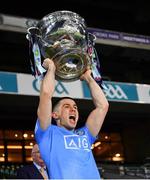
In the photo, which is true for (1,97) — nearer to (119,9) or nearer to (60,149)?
(119,9)

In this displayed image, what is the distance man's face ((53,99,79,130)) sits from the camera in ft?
8.23

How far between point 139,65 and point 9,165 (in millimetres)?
3974

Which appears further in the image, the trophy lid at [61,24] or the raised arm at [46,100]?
the trophy lid at [61,24]

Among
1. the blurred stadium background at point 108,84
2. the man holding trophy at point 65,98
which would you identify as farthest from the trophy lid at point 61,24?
the blurred stadium background at point 108,84

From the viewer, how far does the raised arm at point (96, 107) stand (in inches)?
104

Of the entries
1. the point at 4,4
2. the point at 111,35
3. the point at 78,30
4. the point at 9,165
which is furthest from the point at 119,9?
the point at 78,30

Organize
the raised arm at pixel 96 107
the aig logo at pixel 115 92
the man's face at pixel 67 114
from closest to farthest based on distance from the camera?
the man's face at pixel 67 114
the raised arm at pixel 96 107
the aig logo at pixel 115 92

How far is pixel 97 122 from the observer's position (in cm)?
264

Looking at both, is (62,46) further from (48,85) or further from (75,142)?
(75,142)

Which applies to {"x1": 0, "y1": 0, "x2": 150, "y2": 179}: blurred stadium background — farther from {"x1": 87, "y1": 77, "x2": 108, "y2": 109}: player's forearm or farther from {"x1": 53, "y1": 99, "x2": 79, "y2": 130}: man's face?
{"x1": 53, "y1": 99, "x2": 79, "y2": 130}: man's face

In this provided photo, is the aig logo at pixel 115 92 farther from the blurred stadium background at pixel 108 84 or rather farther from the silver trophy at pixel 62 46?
the silver trophy at pixel 62 46

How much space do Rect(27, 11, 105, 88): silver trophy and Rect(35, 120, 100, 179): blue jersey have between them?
37 cm

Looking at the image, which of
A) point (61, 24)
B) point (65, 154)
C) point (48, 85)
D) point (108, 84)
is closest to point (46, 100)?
point (48, 85)

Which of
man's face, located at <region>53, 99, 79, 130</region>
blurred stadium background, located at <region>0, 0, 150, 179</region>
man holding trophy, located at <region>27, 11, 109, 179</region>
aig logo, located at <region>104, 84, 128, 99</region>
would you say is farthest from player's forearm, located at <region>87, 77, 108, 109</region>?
aig logo, located at <region>104, 84, 128, 99</region>
